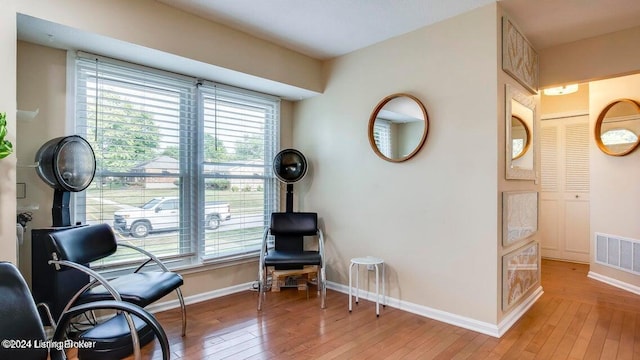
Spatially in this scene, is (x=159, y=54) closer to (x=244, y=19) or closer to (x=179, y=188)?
(x=244, y=19)

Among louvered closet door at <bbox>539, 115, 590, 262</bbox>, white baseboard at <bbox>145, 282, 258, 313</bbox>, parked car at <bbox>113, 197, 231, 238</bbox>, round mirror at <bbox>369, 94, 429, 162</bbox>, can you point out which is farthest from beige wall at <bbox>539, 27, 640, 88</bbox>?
white baseboard at <bbox>145, 282, 258, 313</bbox>

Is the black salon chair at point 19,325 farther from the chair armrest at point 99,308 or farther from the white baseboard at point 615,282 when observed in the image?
the white baseboard at point 615,282

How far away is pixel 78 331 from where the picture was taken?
2.45 metres

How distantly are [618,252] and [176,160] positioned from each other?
4.75 metres

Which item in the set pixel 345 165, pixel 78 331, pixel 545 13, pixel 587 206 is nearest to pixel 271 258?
pixel 345 165

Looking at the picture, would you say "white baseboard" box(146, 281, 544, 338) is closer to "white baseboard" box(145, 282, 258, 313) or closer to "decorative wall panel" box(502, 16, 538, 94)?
"white baseboard" box(145, 282, 258, 313)

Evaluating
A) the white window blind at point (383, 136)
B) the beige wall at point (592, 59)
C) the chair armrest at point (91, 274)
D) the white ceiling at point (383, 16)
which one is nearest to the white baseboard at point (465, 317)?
the white window blind at point (383, 136)

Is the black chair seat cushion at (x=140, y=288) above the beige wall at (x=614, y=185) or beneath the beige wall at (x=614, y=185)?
beneath

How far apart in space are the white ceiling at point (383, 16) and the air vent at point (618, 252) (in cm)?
226

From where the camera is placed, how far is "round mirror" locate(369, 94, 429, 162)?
9.91 ft

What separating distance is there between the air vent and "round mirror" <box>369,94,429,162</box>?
8.85 feet

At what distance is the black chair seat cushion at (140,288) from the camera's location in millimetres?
2103

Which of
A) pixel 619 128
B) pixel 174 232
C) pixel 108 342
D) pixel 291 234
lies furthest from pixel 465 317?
pixel 619 128

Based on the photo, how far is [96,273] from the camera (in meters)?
2.08
